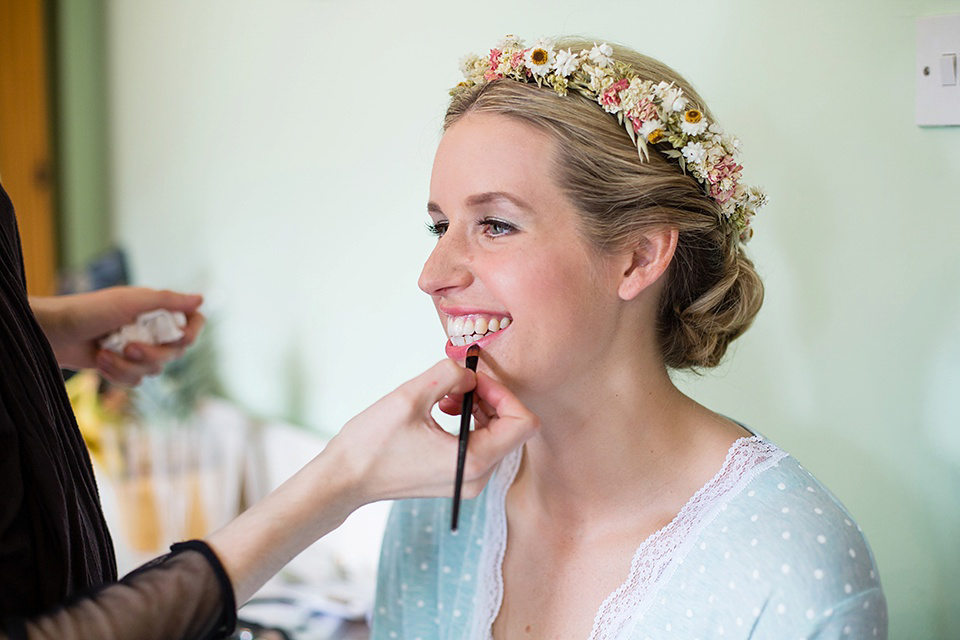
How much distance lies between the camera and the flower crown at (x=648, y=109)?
105cm

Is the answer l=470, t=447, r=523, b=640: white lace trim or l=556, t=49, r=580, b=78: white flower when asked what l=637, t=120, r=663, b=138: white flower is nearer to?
l=556, t=49, r=580, b=78: white flower

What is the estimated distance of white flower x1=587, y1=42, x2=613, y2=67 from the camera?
107cm

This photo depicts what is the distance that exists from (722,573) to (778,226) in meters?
0.52

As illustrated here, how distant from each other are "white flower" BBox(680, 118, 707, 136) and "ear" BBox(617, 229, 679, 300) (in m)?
0.12

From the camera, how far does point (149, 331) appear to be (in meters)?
1.42

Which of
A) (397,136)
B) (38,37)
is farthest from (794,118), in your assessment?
(38,37)

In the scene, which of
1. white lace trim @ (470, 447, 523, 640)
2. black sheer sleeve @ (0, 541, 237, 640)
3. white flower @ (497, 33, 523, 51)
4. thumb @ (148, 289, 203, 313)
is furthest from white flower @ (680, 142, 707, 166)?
thumb @ (148, 289, 203, 313)

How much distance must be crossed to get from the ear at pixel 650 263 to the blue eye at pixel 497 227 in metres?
0.15

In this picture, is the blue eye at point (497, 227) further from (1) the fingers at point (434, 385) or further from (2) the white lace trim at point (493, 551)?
(2) the white lace trim at point (493, 551)

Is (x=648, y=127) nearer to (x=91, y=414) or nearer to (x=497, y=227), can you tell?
(x=497, y=227)

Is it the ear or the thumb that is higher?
the ear

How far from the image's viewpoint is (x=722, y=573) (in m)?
0.99

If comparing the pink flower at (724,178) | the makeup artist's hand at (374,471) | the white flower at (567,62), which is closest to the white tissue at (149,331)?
the makeup artist's hand at (374,471)

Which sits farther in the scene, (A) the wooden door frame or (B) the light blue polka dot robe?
(A) the wooden door frame
